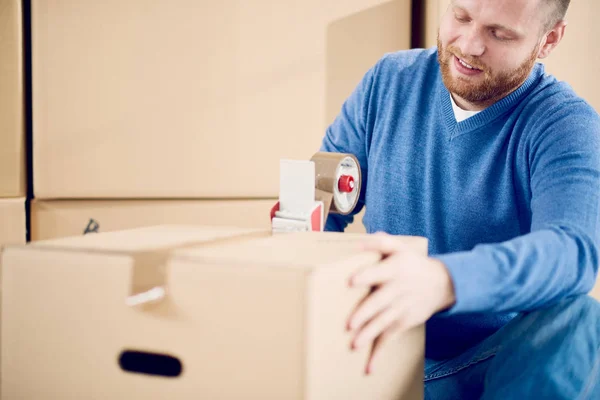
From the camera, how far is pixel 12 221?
94cm

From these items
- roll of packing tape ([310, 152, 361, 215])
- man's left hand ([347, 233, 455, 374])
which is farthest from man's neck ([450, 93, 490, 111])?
man's left hand ([347, 233, 455, 374])

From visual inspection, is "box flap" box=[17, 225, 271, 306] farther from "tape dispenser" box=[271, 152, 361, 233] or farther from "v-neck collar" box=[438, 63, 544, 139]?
"v-neck collar" box=[438, 63, 544, 139]

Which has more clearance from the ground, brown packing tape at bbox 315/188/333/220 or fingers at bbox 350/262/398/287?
brown packing tape at bbox 315/188/333/220

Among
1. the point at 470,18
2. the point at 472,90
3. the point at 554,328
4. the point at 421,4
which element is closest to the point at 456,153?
the point at 472,90

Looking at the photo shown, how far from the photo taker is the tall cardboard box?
1.21 metres

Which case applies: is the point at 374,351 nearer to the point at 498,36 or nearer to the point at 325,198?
the point at 325,198

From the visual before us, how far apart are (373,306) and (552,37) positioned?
64cm

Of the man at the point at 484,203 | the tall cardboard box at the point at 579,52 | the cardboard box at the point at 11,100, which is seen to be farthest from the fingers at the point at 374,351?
the tall cardboard box at the point at 579,52

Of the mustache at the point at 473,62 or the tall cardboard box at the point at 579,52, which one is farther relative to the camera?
the tall cardboard box at the point at 579,52

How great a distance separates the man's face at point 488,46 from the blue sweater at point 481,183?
32 mm

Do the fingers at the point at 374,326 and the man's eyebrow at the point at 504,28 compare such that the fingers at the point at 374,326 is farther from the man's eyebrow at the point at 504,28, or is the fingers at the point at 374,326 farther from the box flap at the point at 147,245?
the man's eyebrow at the point at 504,28

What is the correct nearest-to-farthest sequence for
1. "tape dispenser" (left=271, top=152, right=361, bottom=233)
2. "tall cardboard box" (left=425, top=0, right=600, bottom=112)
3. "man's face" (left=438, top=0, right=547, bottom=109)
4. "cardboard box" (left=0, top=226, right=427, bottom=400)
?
"cardboard box" (left=0, top=226, right=427, bottom=400), "tape dispenser" (left=271, top=152, right=361, bottom=233), "man's face" (left=438, top=0, right=547, bottom=109), "tall cardboard box" (left=425, top=0, right=600, bottom=112)

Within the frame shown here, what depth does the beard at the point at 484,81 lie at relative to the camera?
2.86 ft

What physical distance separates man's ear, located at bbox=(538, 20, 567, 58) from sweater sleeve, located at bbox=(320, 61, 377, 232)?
280mm
